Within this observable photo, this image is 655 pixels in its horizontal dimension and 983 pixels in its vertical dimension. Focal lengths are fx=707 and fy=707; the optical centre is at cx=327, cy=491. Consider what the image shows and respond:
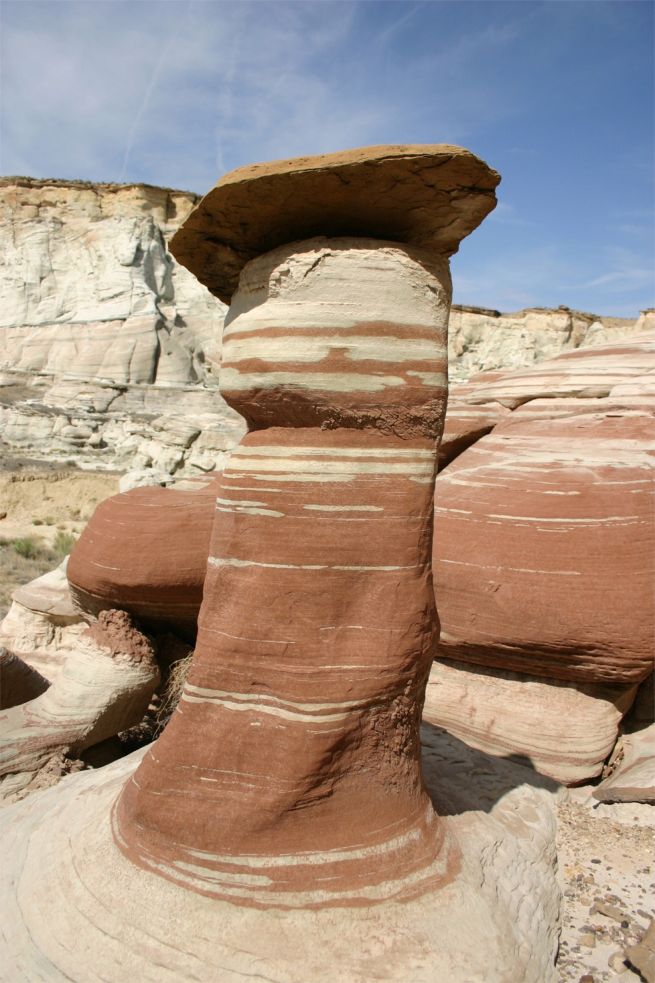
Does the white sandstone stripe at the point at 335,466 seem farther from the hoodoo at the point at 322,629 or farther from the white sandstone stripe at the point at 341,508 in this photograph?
the white sandstone stripe at the point at 341,508

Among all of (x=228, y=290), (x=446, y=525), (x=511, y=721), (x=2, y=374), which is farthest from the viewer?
(x=2, y=374)

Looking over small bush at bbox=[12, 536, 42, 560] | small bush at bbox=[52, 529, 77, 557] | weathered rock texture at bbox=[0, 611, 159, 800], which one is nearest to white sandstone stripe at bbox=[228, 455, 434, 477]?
weathered rock texture at bbox=[0, 611, 159, 800]

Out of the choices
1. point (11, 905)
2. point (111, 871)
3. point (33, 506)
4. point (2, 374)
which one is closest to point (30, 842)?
point (11, 905)

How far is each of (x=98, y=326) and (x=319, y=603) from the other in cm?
2049

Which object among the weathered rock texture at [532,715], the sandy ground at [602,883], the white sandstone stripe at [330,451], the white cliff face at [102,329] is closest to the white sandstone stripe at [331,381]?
the white sandstone stripe at [330,451]

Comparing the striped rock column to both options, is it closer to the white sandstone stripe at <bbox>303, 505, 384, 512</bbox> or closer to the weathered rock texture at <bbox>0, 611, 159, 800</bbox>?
the white sandstone stripe at <bbox>303, 505, 384, 512</bbox>

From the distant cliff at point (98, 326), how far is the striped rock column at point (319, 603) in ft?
50.1

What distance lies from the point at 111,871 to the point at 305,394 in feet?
6.24

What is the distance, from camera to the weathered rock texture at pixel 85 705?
4.32m

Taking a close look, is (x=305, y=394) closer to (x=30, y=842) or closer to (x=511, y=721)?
(x=30, y=842)

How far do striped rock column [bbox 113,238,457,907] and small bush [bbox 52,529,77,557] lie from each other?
1009cm

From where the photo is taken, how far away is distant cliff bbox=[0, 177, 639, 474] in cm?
1862

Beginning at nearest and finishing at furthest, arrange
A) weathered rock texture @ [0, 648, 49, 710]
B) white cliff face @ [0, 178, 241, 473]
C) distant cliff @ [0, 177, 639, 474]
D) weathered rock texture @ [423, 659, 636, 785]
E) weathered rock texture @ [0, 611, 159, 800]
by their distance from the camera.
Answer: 1. weathered rock texture @ [423, 659, 636, 785]
2. weathered rock texture @ [0, 611, 159, 800]
3. weathered rock texture @ [0, 648, 49, 710]
4. white cliff face @ [0, 178, 241, 473]
5. distant cliff @ [0, 177, 639, 474]

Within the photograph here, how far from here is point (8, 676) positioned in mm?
4895
